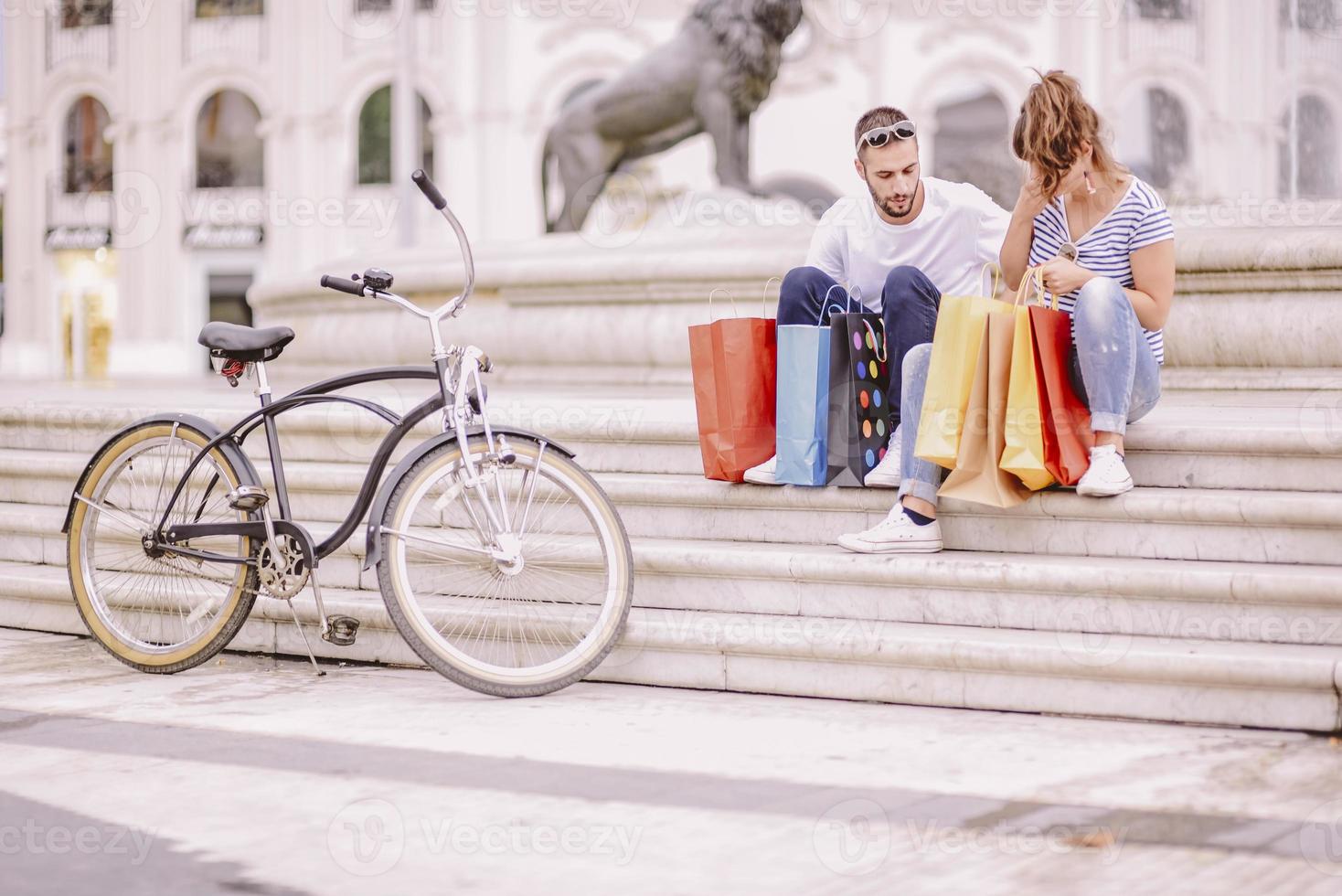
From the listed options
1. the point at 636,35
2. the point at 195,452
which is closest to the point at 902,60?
the point at 636,35

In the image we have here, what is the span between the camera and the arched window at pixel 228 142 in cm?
3428

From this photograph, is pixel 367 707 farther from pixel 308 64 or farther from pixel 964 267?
pixel 308 64

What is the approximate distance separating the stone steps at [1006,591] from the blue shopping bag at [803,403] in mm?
224

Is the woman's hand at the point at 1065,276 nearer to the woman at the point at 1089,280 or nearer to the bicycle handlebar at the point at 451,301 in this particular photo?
the woman at the point at 1089,280

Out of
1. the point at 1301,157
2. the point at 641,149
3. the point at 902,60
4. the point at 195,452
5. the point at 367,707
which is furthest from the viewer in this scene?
the point at 902,60

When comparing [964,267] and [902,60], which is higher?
[902,60]

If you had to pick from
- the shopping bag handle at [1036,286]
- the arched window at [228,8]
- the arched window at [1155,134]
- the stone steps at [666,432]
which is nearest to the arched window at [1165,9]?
the arched window at [1155,134]

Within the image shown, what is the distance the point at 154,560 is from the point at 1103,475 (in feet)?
8.65

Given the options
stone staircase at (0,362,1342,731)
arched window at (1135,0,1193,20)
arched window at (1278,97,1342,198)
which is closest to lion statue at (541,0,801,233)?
stone staircase at (0,362,1342,731)

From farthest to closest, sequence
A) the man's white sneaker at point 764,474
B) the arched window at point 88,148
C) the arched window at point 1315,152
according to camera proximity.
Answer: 1. the arched window at point 88,148
2. the arched window at point 1315,152
3. the man's white sneaker at point 764,474

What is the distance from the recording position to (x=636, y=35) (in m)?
31.4

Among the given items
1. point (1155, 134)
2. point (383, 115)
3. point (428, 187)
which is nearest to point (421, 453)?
point (428, 187)

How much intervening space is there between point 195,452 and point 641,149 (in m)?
6.11

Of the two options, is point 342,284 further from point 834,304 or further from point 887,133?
point 887,133
